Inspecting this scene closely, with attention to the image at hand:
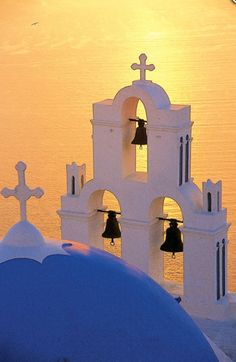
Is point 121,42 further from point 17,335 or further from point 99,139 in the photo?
point 17,335

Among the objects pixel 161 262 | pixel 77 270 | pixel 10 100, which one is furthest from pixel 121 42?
pixel 77 270

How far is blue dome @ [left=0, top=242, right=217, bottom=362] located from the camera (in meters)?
6.63

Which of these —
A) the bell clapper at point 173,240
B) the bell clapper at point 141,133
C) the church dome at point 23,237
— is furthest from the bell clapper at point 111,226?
the church dome at point 23,237

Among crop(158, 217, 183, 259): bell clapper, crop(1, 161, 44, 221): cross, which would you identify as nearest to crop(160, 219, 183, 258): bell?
crop(158, 217, 183, 259): bell clapper

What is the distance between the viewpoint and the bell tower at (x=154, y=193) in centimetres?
936

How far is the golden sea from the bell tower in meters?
1.66

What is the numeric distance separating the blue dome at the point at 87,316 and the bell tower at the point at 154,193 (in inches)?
91.7

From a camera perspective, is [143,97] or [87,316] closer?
[87,316]

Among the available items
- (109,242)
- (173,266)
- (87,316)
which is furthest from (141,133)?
(109,242)

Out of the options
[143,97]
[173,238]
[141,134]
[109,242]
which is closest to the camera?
[143,97]

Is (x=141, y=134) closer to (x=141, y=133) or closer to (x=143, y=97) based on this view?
(x=141, y=133)

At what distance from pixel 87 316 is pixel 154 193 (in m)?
2.90

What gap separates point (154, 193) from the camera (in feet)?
31.3

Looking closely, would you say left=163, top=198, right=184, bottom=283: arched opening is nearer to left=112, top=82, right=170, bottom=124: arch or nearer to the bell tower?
the bell tower
